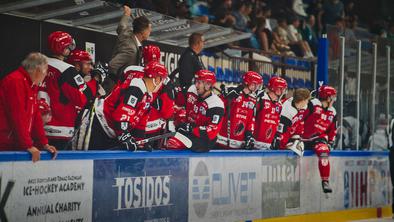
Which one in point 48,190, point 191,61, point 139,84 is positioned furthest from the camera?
point 191,61

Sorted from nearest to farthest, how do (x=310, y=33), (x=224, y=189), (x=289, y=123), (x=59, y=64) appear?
(x=59, y=64), (x=224, y=189), (x=289, y=123), (x=310, y=33)

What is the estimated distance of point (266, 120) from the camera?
36.8 feet

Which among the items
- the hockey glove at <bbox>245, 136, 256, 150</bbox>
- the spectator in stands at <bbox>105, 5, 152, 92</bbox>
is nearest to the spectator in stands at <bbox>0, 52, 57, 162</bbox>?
the spectator in stands at <bbox>105, 5, 152, 92</bbox>

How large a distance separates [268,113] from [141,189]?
9.41ft

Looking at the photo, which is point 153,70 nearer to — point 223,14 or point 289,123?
point 289,123

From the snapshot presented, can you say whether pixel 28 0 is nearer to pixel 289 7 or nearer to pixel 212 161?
pixel 212 161

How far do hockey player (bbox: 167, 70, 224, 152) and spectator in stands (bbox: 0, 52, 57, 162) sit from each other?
7.99 ft

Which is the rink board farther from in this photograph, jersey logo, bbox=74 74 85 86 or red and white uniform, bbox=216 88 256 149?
jersey logo, bbox=74 74 85 86

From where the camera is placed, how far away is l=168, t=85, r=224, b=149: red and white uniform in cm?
973

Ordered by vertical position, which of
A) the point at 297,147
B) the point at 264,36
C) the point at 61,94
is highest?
the point at 264,36

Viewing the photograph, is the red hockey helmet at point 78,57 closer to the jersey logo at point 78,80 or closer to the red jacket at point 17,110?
the jersey logo at point 78,80

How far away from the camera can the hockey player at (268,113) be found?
1120 cm

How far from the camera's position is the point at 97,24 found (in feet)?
35.4

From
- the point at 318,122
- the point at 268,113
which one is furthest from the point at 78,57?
the point at 318,122
